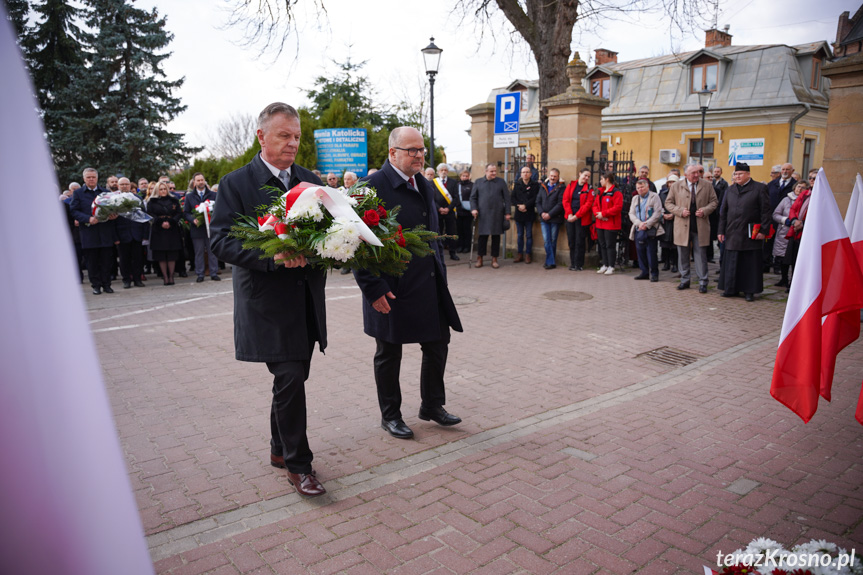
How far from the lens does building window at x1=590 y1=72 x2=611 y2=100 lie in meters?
39.6

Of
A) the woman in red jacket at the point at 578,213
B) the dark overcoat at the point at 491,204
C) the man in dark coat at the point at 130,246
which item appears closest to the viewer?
the man in dark coat at the point at 130,246

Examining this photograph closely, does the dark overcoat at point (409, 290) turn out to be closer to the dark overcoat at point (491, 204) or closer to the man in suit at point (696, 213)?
the man in suit at point (696, 213)

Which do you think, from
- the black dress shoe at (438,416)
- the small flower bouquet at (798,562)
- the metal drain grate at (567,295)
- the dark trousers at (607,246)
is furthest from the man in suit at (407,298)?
the dark trousers at (607,246)

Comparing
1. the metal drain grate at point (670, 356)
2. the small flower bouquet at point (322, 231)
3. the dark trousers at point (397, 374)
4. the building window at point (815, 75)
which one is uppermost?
the building window at point (815, 75)

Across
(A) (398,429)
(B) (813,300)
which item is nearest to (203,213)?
(A) (398,429)

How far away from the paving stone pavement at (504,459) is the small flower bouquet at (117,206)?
15.4 ft

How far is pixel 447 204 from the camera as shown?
564 inches

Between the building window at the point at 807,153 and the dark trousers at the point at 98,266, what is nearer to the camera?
the dark trousers at the point at 98,266

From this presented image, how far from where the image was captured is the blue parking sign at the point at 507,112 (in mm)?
13656

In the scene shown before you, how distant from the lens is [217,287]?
41.1 feet

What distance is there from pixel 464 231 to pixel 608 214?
196 inches

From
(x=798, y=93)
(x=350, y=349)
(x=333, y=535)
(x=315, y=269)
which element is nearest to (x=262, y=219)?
(x=315, y=269)

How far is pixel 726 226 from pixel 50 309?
10.9 metres

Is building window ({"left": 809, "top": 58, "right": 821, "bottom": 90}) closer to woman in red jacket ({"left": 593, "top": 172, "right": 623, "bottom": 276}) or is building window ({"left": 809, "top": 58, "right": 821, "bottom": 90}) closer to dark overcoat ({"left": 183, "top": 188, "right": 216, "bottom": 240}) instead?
woman in red jacket ({"left": 593, "top": 172, "right": 623, "bottom": 276})
